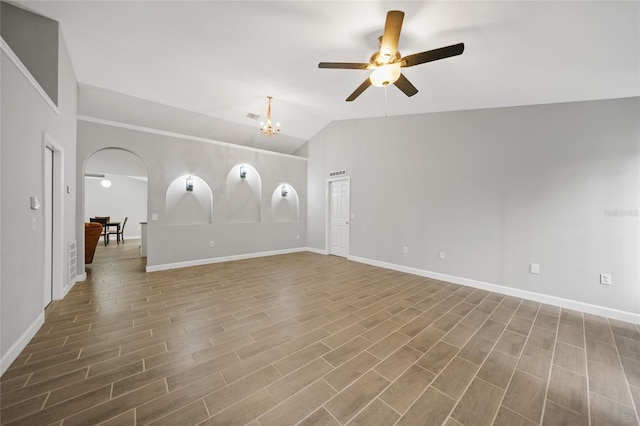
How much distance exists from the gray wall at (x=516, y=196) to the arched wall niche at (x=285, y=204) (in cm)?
260

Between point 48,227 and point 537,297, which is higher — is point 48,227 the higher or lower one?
the higher one

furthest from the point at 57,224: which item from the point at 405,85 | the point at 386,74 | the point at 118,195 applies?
the point at 118,195

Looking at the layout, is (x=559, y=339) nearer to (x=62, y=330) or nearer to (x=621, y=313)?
(x=621, y=313)

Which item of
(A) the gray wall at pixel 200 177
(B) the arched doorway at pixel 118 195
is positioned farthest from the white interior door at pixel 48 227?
(B) the arched doorway at pixel 118 195

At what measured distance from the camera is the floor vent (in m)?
3.65

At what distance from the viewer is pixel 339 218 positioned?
21.1 feet

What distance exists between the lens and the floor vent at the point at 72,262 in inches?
144

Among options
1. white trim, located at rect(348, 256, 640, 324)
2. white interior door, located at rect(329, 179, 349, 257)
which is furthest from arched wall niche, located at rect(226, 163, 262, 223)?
white trim, located at rect(348, 256, 640, 324)

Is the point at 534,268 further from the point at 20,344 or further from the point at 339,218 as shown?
the point at 20,344

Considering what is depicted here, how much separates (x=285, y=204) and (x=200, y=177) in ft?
8.27

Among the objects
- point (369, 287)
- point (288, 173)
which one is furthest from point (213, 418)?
point (288, 173)

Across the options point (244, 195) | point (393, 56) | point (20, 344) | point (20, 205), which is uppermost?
point (393, 56)

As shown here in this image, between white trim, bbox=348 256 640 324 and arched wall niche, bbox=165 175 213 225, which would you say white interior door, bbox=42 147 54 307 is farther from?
white trim, bbox=348 256 640 324

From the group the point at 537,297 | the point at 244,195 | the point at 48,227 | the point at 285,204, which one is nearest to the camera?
the point at 48,227
